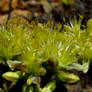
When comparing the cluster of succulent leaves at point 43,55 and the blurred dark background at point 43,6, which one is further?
the blurred dark background at point 43,6

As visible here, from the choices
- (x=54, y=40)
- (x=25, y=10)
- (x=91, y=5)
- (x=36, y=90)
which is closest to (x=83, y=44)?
(x=54, y=40)

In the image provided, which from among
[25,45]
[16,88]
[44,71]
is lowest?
[16,88]

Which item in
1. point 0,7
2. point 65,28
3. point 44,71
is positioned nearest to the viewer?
point 44,71

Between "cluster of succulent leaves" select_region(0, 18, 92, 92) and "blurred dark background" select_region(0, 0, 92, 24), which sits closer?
"cluster of succulent leaves" select_region(0, 18, 92, 92)

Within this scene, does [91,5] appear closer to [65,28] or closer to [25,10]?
[25,10]

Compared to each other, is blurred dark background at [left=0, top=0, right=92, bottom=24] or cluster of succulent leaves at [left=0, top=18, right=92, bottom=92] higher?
blurred dark background at [left=0, top=0, right=92, bottom=24]

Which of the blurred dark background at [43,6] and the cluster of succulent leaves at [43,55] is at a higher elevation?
the blurred dark background at [43,6]

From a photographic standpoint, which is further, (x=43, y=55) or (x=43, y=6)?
(x=43, y=6)

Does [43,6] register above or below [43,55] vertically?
above
